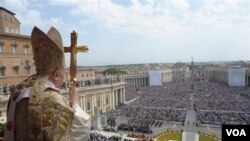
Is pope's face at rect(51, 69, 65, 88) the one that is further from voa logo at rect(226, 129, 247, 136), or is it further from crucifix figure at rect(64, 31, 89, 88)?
voa logo at rect(226, 129, 247, 136)

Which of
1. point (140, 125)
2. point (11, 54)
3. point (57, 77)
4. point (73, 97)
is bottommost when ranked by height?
point (140, 125)

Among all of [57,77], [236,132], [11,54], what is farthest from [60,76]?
[11,54]

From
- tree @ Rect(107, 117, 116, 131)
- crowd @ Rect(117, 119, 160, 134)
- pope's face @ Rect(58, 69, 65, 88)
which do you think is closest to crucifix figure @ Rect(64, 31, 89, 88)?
pope's face @ Rect(58, 69, 65, 88)

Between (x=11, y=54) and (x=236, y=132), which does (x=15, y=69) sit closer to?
(x=11, y=54)

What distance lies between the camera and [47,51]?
3.48 m

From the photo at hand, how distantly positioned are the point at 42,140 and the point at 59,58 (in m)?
1.01

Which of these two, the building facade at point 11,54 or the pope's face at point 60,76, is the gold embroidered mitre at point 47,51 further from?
the building facade at point 11,54

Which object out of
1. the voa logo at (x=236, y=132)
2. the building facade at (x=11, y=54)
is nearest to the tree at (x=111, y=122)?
the building facade at (x=11, y=54)

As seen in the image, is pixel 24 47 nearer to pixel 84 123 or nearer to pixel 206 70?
pixel 84 123

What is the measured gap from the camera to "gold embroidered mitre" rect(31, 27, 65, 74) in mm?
3480

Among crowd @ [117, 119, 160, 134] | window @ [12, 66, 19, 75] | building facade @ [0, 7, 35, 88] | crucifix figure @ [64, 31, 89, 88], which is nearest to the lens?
crucifix figure @ [64, 31, 89, 88]

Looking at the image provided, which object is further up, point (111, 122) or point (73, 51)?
point (73, 51)

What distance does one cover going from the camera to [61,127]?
124 inches

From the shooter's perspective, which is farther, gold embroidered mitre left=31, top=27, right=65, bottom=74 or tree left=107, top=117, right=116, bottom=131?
tree left=107, top=117, right=116, bottom=131
